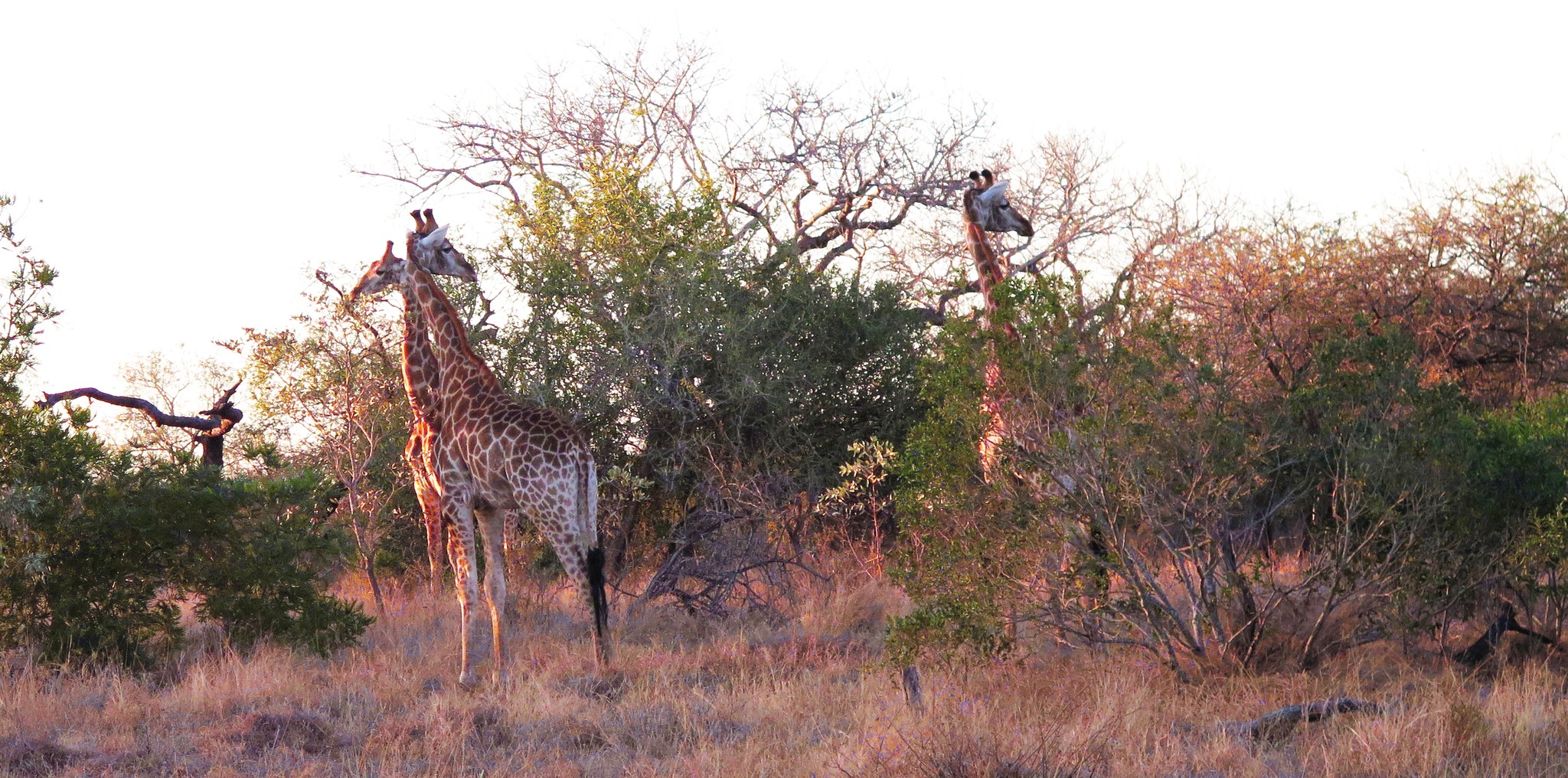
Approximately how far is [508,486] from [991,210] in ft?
14.2

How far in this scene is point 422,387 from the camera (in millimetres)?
9742

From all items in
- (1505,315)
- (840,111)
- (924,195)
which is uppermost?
(840,111)

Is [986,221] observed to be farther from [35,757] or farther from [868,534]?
[35,757]

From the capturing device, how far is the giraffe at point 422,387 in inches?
376

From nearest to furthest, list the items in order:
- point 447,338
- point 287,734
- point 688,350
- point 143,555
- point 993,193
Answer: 1. point 287,734
2. point 143,555
3. point 447,338
4. point 993,193
5. point 688,350

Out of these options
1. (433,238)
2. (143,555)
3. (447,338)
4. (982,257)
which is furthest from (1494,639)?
(143,555)

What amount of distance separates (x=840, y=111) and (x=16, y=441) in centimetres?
1319

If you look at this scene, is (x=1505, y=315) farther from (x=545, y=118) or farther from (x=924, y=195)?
(x=545, y=118)

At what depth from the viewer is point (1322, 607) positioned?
804 cm

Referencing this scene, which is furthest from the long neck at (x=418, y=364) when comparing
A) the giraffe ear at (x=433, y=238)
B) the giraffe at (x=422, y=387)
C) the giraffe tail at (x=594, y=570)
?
the giraffe tail at (x=594, y=570)

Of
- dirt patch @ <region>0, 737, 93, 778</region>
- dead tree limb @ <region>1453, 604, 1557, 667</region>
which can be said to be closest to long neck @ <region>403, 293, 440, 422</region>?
dirt patch @ <region>0, 737, 93, 778</region>

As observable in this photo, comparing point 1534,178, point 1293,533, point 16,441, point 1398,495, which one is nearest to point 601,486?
point 16,441

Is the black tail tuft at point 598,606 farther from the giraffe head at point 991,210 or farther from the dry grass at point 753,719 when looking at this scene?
the giraffe head at point 991,210

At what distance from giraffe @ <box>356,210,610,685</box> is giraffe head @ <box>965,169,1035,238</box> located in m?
3.60
